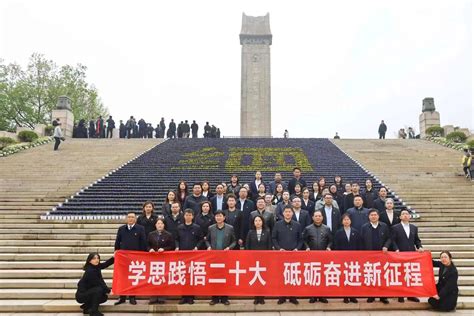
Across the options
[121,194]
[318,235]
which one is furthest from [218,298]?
[121,194]

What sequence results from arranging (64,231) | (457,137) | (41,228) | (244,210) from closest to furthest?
(244,210)
(64,231)
(41,228)
(457,137)

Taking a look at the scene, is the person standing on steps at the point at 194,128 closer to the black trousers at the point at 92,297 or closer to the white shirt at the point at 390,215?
the white shirt at the point at 390,215

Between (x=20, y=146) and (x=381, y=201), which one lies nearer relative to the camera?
(x=381, y=201)

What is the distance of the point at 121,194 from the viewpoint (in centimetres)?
1419

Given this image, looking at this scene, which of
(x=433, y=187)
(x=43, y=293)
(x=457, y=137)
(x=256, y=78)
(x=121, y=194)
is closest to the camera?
(x=43, y=293)

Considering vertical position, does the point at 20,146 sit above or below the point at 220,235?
above

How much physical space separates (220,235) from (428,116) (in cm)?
2492

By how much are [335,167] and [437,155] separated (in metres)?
5.78

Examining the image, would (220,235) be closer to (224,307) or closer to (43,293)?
(224,307)

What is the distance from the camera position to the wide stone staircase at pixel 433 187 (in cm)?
964

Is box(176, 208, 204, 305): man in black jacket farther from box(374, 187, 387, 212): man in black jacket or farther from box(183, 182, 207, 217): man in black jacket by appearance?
box(374, 187, 387, 212): man in black jacket

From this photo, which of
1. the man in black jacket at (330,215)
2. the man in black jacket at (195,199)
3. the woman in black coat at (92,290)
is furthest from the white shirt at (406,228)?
the woman in black coat at (92,290)

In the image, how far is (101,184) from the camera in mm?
15453

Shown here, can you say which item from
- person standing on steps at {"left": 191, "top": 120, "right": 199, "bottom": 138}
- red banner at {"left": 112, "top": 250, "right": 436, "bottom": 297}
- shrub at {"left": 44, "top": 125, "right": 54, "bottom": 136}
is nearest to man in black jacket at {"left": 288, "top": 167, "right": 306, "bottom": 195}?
red banner at {"left": 112, "top": 250, "right": 436, "bottom": 297}
